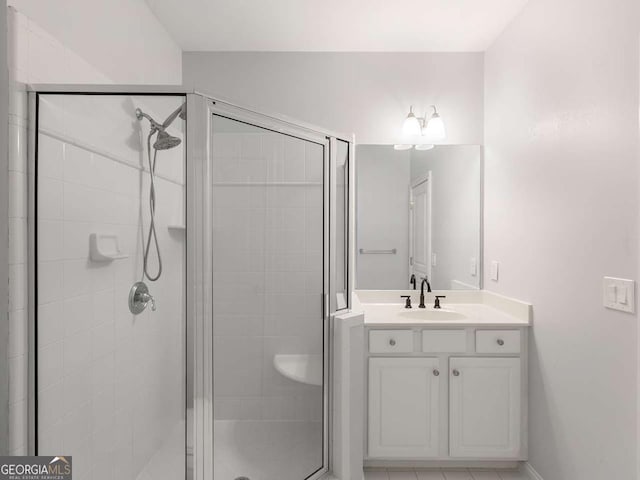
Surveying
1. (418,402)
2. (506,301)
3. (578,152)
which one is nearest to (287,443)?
(418,402)

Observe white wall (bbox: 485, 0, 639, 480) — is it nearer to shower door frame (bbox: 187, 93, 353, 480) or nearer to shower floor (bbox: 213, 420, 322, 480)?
shower floor (bbox: 213, 420, 322, 480)

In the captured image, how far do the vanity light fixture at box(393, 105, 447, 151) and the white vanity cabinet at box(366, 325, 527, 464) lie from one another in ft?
4.10

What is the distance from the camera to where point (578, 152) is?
1771 mm

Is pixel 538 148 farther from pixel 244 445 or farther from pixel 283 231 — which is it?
pixel 244 445

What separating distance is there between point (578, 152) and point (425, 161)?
1.08 meters

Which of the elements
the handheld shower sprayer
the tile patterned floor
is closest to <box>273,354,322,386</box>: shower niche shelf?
the handheld shower sprayer

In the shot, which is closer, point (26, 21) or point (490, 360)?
point (26, 21)

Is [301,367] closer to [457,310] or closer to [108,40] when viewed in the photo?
[457,310]

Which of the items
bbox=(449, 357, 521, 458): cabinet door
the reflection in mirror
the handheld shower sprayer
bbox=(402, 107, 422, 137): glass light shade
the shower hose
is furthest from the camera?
bbox=(402, 107, 422, 137): glass light shade

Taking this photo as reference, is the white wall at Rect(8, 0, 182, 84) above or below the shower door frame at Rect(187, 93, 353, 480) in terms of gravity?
above

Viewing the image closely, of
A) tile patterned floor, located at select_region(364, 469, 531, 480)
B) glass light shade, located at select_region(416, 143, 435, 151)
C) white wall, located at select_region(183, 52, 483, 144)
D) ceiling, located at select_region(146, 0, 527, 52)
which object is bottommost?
tile patterned floor, located at select_region(364, 469, 531, 480)

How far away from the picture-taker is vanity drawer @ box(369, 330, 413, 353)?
222 cm

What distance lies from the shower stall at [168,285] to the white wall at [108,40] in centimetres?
24

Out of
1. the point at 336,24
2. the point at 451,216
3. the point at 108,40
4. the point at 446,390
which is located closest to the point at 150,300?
the point at 108,40
